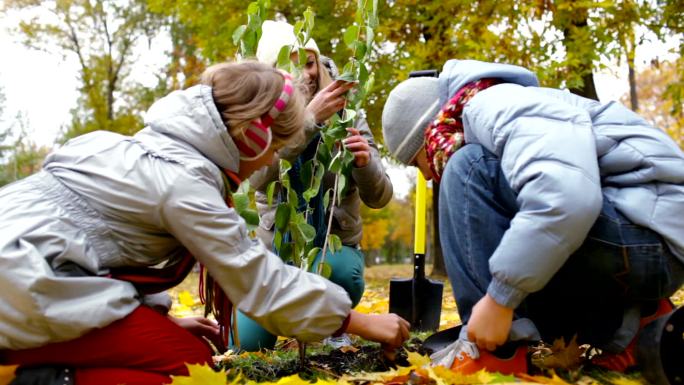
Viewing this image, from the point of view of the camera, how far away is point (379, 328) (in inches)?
78.4

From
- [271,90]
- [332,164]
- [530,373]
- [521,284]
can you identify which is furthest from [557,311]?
[271,90]

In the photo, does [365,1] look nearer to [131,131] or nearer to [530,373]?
[530,373]

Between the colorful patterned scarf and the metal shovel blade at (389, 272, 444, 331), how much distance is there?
1.08 m

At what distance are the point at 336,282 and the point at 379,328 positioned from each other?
0.90 meters

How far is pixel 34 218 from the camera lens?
168cm

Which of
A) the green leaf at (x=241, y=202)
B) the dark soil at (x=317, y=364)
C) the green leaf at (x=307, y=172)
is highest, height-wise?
the green leaf at (x=307, y=172)

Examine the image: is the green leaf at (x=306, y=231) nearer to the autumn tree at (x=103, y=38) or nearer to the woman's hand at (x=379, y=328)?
the woman's hand at (x=379, y=328)

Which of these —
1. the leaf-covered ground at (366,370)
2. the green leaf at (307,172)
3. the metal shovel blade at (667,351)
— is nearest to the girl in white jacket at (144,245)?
the leaf-covered ground at (366,370)

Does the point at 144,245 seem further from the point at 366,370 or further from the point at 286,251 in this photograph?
the point at 366,370

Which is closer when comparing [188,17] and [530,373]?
[530,373]

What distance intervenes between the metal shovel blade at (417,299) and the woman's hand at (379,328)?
1.05m

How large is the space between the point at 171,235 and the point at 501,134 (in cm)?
90

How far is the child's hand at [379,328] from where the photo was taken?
1943 millimetres

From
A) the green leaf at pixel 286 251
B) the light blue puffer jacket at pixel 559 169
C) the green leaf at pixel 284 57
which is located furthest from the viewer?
the green leaf at pixel 286 251
